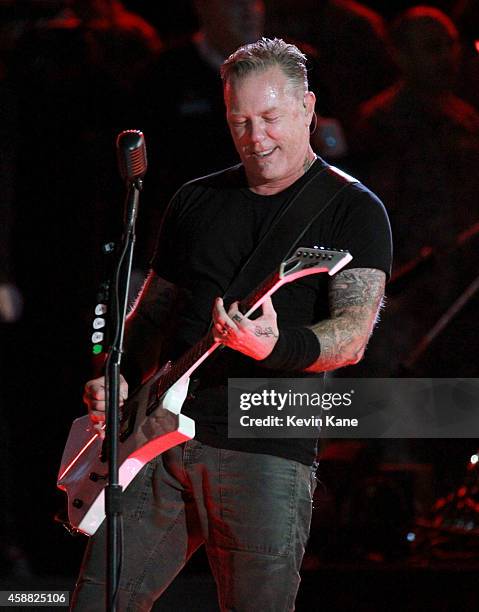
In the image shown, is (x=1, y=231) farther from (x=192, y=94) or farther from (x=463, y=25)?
(x=463, y=25)

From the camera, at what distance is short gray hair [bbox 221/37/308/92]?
3215 mm

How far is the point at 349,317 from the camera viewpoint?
2967 mm

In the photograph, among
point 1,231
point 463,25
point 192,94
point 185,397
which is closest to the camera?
point 185,397

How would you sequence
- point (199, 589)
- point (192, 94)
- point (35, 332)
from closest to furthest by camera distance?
1. point (199, 589)
2. point (192, 94)
3. point (35, 332)

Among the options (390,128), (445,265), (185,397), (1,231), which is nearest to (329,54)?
(390,128)

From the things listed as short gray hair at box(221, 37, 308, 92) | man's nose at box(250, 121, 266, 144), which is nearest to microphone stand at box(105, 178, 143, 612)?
man's nose at box(250, 121, 266, 144)

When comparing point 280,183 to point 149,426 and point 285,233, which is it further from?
point 149,426

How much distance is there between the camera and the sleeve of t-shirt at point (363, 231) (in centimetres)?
305

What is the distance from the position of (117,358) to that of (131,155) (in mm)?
559

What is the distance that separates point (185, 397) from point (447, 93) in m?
3.55

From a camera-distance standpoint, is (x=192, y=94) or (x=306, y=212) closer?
(x=306, y=212)

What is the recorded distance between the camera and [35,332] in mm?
6199

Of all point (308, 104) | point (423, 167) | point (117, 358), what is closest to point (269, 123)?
point (308, 104)

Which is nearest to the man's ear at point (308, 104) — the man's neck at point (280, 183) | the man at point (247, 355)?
the man at point (247, 355)
